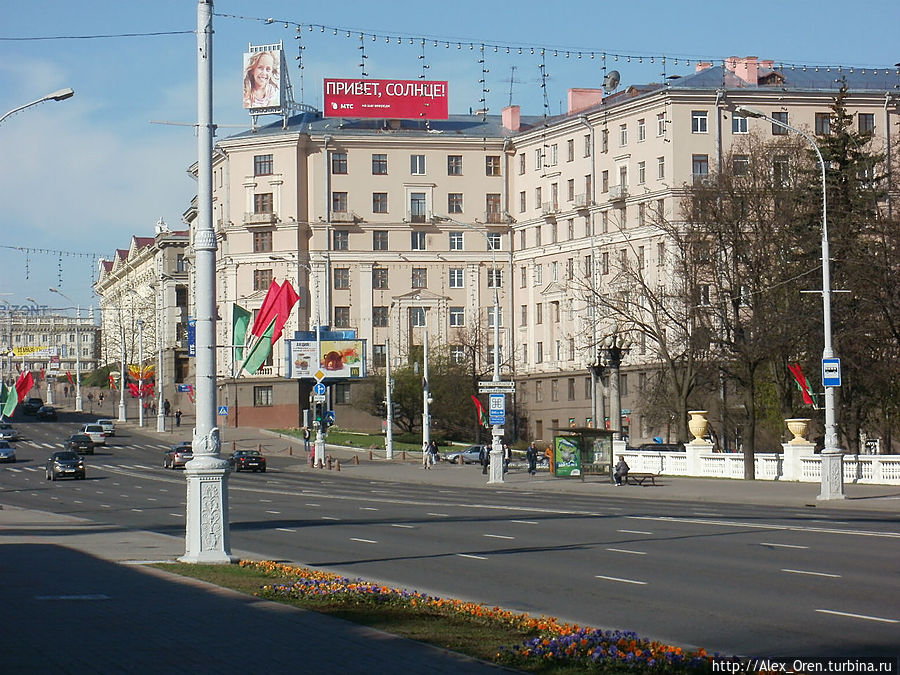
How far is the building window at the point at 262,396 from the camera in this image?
98500mm

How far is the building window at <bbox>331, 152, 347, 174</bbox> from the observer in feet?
324

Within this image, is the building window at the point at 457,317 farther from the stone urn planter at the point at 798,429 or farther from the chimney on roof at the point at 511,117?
the stone urn planter at the point at 798,429

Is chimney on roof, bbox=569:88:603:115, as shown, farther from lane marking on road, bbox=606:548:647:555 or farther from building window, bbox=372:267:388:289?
lane marking on road, bbox=606:548:647:555

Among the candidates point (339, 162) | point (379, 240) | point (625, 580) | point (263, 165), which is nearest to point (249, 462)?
point (379, 240)

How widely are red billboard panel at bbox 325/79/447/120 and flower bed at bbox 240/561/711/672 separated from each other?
81.8 m

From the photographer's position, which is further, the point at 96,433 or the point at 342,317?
the point at 342,317

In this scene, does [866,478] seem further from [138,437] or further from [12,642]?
[138,437]

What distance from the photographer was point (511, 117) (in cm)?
10244

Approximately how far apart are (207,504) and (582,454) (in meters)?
34.8

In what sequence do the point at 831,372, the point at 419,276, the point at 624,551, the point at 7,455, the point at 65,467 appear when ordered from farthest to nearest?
the point at 419,276 < the point at 7,455 < the point at 65,467 < the point at 831,372 < the point at 624,551

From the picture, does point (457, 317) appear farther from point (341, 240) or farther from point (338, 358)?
point (338, 358)

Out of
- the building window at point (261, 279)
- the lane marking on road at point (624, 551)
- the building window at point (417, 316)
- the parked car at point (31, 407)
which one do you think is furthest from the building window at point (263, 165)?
the lane marking on road at point (624, 551)

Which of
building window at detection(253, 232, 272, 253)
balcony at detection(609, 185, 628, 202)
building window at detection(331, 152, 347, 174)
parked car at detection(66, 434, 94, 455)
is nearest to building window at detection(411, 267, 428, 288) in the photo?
building window at detection(331, 152, 347, 174)

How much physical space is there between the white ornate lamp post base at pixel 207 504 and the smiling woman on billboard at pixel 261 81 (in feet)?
272
